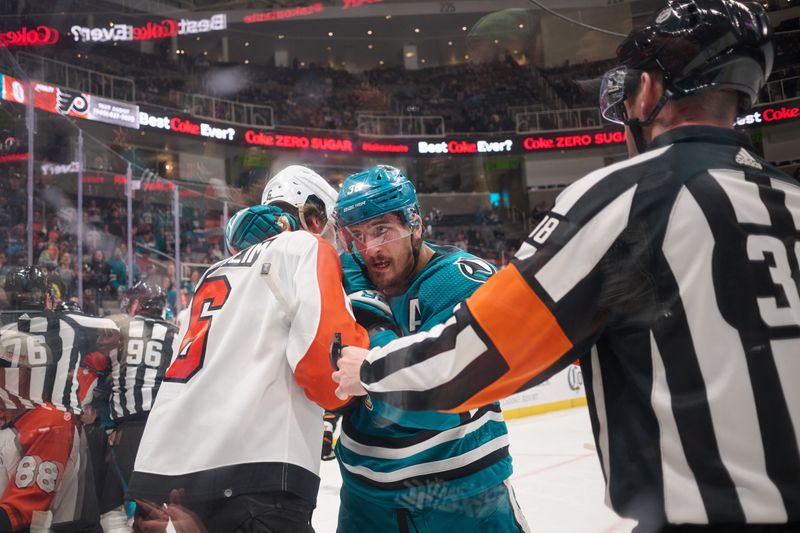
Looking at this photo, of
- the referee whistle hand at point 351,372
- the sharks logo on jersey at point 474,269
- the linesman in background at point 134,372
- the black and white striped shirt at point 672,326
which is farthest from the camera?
the linesman in background at point 134,372

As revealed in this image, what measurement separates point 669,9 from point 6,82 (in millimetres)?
1957

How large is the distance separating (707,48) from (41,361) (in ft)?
6.00

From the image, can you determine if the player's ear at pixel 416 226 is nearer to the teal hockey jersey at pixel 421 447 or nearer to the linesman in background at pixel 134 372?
the teal hockey jersey at pixel 421 447

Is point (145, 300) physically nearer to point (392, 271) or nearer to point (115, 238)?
point (115, 238)

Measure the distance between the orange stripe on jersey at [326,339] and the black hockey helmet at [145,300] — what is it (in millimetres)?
2404

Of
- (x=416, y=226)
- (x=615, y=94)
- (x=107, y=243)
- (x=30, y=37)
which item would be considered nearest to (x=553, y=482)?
(x=416, y=226)

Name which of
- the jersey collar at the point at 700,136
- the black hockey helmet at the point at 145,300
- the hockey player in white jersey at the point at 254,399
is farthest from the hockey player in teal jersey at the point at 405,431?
the black hockey helmet at the point at 145,300

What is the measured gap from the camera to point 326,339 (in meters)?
1.12

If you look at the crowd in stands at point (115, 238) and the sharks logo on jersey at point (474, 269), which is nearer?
the sharks logo on jersey at point (474, 269)

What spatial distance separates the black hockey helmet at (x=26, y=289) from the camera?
1.82 metres

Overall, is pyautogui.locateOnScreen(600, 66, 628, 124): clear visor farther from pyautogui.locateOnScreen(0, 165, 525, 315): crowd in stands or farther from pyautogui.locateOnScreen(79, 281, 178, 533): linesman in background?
pyautogui.locateOnScreen(79, 281, 178, 533): linesman in background

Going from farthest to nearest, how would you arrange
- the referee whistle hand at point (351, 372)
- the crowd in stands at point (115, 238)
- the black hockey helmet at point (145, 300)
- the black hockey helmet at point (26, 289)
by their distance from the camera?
the black hockey helmet at point (145, 300)
the crowd in stands at point (115, 238)
the black hockey helmet at point (26, 289)
the referee whistle hand at point (351, 372)

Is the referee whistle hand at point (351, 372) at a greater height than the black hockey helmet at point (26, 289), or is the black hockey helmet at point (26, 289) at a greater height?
the black hockey helmet at point (26, 289)

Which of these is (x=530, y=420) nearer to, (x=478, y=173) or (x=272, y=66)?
(x=478, y=173)
